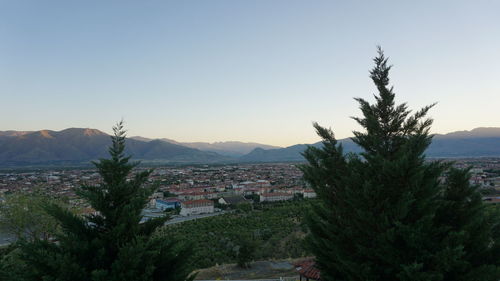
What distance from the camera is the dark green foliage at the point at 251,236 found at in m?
27.0

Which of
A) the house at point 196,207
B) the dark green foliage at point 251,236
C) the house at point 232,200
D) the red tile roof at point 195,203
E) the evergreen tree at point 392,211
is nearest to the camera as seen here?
the evergreen tree at point 392,211

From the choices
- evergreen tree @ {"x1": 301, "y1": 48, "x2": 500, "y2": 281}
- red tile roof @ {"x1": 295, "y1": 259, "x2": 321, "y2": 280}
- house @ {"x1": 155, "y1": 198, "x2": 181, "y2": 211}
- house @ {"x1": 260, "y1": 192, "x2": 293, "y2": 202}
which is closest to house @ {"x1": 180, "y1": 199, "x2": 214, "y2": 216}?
house @ {"x1": 155, "y1": 198, "x2": 181, "y2": 211}

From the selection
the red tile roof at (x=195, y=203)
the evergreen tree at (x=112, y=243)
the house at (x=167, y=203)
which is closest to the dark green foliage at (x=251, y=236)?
the evergreen tree at (x=112, y=243)

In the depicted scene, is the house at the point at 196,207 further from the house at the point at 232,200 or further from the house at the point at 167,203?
the house at the point at 232,200

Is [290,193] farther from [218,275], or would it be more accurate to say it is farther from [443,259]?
[443,259]

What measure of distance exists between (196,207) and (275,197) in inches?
700

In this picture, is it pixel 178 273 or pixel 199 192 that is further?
pixel 199 192

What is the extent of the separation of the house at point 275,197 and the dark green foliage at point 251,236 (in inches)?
723

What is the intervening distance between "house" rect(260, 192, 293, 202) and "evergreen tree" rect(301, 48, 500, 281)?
61.8m

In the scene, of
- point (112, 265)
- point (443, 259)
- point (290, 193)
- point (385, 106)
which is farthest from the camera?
point (290, 193)

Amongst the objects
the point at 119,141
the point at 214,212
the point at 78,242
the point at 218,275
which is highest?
the point at 119,141

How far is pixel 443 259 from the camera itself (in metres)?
6.67

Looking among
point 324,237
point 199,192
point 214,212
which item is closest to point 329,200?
point 324,237

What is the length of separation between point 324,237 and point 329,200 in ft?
3.61
